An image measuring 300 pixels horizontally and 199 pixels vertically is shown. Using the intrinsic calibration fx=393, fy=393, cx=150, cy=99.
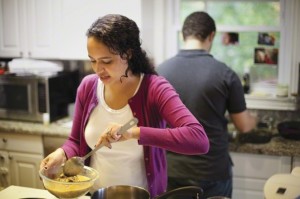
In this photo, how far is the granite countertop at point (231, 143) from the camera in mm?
2412

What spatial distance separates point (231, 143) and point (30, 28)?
1796 millimetres

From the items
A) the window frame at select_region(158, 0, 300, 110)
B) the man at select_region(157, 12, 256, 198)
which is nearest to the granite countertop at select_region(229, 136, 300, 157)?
the man at select_region(157, 12, 256, 198)

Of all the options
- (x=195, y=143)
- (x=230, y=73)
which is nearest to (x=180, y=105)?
(x=195, y=143)

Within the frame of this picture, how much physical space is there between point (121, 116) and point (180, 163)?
699 millimetres

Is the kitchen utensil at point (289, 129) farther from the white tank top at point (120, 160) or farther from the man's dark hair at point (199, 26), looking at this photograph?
the white tank top at point (120, 160)

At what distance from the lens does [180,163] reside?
2109mm

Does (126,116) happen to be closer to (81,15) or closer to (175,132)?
(175,132)

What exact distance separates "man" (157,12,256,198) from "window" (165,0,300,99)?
876mm

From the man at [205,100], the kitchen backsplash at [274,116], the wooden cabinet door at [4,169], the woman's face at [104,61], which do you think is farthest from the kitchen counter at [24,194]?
the kitchen backsplash at [274,116]

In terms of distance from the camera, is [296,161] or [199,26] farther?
[296,161]

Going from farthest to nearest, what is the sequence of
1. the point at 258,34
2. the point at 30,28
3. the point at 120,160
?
the point at 30,28, the point at 258,34, the point at 120,160

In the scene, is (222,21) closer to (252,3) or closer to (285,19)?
(252,3)

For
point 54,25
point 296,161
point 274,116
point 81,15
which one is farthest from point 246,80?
point 54,25

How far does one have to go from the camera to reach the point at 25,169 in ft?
9.59
